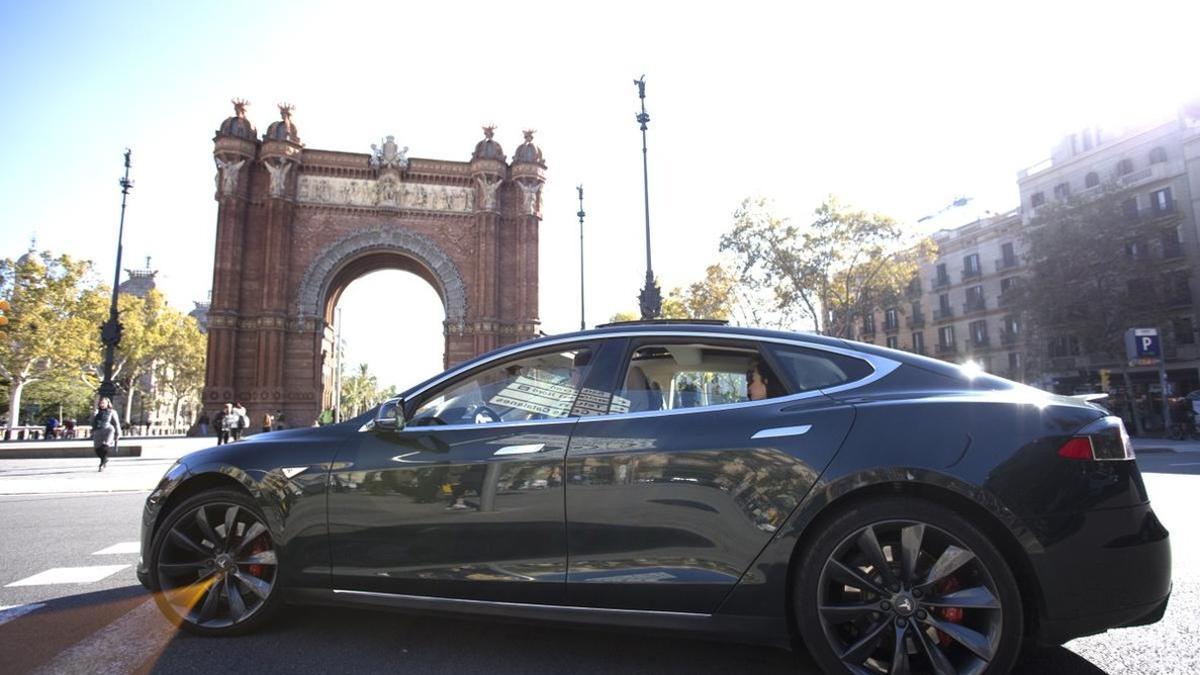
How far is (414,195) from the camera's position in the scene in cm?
3484

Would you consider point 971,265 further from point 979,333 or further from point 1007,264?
point 979,333

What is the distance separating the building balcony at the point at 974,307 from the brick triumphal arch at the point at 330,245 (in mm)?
31938

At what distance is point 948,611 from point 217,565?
3505 millimetres

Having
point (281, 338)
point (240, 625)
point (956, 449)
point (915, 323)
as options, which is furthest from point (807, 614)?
point (915, 323)

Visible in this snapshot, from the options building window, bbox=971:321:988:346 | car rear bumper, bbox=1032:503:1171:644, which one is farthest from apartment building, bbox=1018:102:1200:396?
car rear bumper, bbox=1032:503:1171:644

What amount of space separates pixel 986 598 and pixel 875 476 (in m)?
0.59

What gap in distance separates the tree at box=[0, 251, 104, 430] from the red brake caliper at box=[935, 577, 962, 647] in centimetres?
4587

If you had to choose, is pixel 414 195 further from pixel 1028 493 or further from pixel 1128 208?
pixel 1128 208

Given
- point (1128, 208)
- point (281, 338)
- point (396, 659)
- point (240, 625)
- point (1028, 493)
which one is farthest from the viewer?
point (1128, 208)

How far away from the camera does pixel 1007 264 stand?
4312cm

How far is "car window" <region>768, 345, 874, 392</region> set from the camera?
2.84 m

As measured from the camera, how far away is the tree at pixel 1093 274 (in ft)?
97.9

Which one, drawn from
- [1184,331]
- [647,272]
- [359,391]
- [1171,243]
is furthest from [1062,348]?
[359,391]

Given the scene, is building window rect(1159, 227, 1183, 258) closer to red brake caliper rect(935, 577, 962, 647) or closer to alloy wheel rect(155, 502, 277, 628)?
red brake caliper rect(935, 577, 962, 647)
